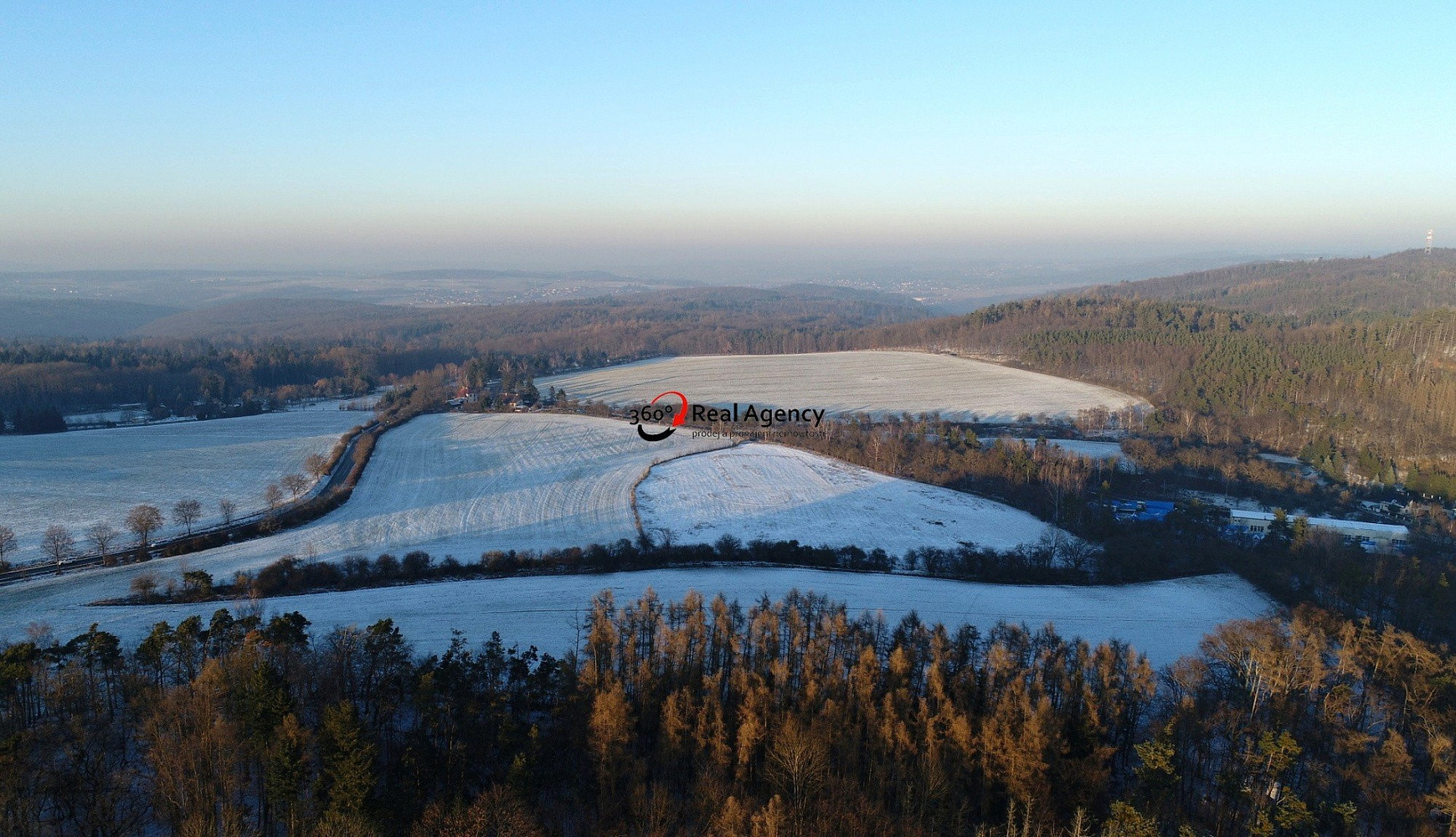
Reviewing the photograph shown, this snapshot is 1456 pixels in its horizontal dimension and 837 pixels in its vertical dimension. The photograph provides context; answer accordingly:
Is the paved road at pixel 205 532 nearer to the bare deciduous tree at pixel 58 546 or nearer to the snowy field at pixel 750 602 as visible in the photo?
the bare deciduous tree at pixel 58 546

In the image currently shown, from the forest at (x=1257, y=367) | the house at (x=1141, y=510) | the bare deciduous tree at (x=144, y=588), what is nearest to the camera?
the bare deciduous tree at (x=144, y=588)

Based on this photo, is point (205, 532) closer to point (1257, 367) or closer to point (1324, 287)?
point (1257, 367)

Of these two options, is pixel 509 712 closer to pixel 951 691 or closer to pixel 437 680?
pixel 437 680

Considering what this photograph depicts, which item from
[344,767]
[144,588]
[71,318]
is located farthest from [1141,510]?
[71,318]

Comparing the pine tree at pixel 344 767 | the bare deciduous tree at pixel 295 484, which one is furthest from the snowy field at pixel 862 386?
the pine tree at pixel 344 767

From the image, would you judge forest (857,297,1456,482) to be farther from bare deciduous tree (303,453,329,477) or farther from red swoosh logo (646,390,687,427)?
bare deciduous tree (303,453,329,477)

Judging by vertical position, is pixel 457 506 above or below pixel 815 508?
above

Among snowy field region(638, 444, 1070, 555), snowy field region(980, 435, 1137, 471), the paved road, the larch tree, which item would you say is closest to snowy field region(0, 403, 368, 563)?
the larch tree
